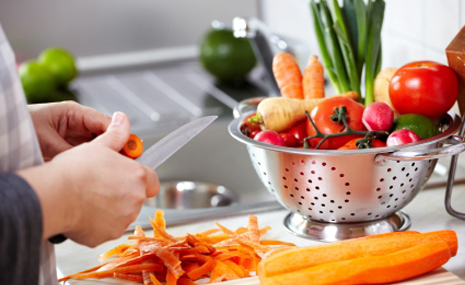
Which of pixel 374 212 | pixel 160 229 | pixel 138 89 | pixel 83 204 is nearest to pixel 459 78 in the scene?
pixel 374 212

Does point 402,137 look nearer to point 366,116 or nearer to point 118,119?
point 366,116

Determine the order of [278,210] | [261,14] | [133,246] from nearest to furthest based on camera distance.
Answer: [133,246], [278,210], [261,14]

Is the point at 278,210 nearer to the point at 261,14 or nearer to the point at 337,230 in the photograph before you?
the point at 337,230

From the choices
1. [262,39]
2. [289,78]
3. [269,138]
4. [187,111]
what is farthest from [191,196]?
[269,138]

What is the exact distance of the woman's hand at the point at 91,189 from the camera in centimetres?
54

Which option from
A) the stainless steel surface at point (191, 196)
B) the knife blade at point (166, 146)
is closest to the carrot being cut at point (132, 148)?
the knife blade at point (166, 146)

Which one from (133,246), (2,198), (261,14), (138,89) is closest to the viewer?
(2,198)

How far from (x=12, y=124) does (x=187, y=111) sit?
4.18ft

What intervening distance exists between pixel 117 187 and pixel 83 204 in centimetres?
4

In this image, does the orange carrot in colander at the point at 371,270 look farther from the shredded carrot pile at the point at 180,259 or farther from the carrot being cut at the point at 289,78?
the carrot being cut at the point at 289,78

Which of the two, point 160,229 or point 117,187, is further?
point 160,229

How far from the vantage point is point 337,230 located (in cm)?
85

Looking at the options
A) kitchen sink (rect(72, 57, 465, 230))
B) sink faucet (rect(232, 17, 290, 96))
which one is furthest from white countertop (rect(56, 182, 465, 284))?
sink faucet (rect(232, 17, 290, 96))

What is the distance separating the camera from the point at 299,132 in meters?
0.92
